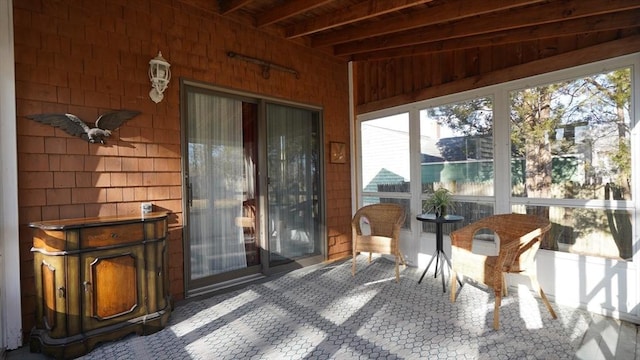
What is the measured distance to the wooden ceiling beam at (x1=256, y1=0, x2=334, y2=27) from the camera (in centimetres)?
327

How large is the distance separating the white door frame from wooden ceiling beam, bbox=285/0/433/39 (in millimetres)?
2702

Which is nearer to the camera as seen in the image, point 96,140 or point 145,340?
point 145,340

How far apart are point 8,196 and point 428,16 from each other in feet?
12.9

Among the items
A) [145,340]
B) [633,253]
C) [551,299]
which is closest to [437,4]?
[633,253]

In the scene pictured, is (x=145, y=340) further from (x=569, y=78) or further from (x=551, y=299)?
(x=569, y=78)

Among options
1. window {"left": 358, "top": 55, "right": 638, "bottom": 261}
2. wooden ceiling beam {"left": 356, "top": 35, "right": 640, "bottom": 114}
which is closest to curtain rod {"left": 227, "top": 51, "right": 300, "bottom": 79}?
wooden ceiling beam {"left": 356, "top": 35, "right": 640, "bottom": 114}

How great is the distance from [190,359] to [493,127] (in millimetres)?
3717

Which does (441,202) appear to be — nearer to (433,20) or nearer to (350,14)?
(433,20)

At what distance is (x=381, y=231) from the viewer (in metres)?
4.48

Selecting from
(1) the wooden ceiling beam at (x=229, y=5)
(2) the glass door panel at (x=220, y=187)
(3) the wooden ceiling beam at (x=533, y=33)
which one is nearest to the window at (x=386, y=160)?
(3) the wooden ceiling beam at (x=533, y=33)

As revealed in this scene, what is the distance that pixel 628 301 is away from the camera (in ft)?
9.21

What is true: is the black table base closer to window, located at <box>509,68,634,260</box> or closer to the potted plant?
the potted plant

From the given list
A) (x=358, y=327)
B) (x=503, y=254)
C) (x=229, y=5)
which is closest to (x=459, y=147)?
(x=503, y=254)

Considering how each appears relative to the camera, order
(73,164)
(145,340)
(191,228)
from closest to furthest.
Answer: (145,340)
(73,164)
(191,228)
